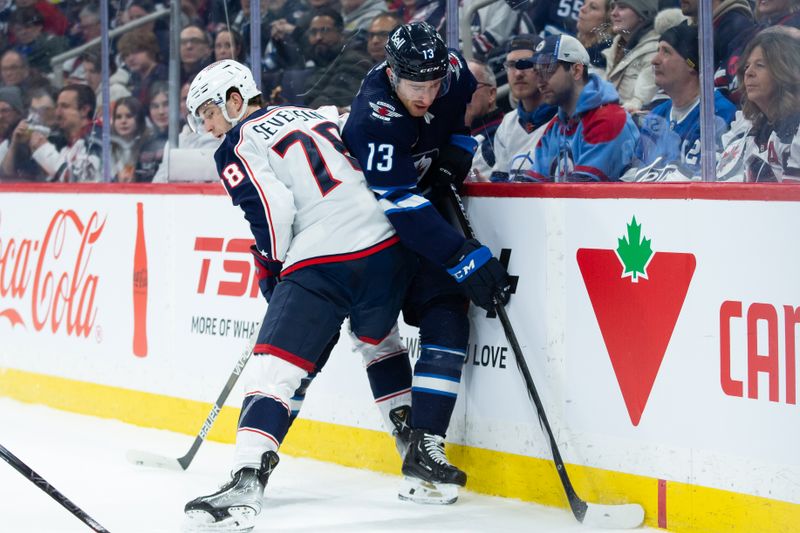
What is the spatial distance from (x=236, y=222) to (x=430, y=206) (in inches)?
50.6

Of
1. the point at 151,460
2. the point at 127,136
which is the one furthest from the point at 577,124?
the point at 127,136

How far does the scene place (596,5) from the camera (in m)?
3.62

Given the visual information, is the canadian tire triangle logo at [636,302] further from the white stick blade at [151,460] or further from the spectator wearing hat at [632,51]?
the white stick blade at [151,460]

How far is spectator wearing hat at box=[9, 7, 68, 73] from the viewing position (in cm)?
584

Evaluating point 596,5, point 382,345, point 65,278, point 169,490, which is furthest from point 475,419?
point 65,278

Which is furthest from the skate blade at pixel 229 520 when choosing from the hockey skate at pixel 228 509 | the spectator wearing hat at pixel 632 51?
the spectator wearing hat at pixel 632 51

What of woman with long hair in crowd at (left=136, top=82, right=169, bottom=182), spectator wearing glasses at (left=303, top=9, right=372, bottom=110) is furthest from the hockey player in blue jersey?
woman with long hair in crowd at (left=136, top=82, right=169, bottom=182)

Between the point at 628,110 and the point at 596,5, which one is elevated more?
the point at 596,5

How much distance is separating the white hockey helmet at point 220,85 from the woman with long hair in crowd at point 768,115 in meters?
1.40

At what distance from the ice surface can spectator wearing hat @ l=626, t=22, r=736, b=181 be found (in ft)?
3.29

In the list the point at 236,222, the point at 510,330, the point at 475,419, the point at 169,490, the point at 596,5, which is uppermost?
the point at 596,5

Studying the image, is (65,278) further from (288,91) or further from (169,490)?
(169,490)

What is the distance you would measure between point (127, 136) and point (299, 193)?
204 cm

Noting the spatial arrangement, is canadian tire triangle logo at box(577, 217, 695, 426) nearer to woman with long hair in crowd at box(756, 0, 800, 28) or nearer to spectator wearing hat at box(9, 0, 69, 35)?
woman with long hair in crowd at box(756, 0, 800, 28)
